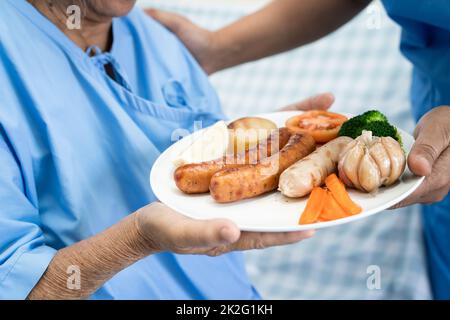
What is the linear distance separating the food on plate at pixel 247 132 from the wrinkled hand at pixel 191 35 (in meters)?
0.61

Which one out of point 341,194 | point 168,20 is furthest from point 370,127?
point 168,20

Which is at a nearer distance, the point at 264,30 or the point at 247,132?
the point at 247,132

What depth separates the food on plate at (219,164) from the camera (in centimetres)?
134

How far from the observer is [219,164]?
141cm

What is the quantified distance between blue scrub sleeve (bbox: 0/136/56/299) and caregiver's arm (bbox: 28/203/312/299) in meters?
0.04

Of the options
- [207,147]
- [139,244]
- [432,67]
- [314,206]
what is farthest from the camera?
[432,67]

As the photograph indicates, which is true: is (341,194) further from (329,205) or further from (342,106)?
(342,106)

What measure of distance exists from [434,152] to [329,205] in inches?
12.9

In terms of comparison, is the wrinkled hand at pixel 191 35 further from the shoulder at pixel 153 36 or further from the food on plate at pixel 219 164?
Result: the food on plate at pixel 219 164

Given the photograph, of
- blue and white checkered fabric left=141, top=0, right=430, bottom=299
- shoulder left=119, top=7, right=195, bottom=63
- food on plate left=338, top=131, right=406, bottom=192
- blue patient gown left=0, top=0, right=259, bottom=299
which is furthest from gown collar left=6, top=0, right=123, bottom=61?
blue and white checkered fabric left=141, top=0, right=430, bottom=299

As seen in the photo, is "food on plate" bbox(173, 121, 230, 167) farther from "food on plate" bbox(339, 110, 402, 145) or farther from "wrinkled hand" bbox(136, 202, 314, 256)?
"food on plate" bbox(339, 110, 402, 145)
